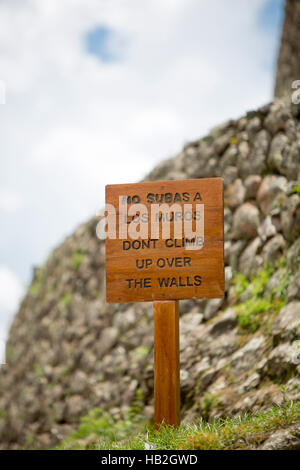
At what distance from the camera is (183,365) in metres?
5.84

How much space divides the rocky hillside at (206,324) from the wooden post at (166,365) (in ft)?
2.70

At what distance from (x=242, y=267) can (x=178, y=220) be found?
2.28 metres

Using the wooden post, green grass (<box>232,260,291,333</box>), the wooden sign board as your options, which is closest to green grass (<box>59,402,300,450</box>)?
the wooden post

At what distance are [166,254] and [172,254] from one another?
49 mm

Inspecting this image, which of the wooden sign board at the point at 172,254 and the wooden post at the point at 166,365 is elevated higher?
the wooden sign board at the point at 172,254

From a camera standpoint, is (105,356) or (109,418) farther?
(105,356)

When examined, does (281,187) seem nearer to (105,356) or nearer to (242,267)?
(242,267)

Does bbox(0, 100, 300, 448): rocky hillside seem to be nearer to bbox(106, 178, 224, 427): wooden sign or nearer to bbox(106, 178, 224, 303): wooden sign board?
bbox(106, 178, 224, 427): wooden sign

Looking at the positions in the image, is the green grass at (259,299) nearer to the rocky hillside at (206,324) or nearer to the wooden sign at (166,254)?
the rocky hillside at (206,324)

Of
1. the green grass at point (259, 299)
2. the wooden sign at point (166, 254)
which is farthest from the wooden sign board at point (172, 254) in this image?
the green grass at point (259, 299)

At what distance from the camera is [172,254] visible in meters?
4.24

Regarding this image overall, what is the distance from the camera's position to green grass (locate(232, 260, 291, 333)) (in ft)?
17.9

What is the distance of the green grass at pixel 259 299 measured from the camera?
5.44 m
